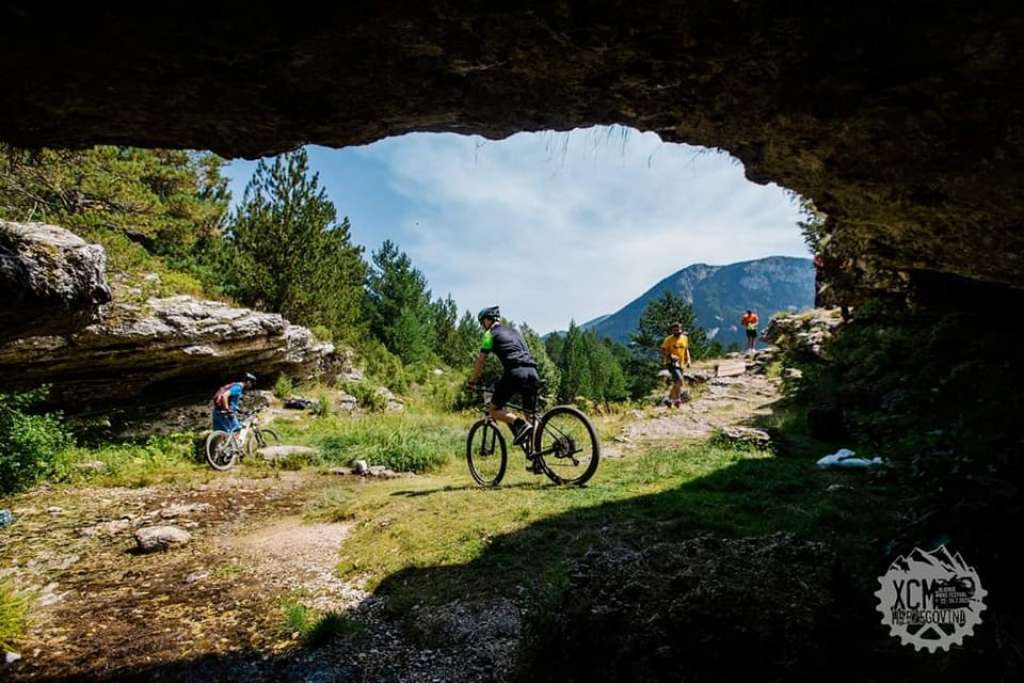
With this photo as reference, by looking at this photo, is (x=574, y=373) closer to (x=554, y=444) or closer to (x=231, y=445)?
(x=231, y=445)

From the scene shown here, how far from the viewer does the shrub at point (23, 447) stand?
28.2ft

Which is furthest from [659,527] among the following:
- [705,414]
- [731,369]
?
[731,369]

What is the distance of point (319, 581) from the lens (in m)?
4.89

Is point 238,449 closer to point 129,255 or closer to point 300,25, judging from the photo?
point 129,255

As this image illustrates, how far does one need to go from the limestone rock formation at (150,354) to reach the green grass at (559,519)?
7.71 m

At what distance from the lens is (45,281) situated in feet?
17.5

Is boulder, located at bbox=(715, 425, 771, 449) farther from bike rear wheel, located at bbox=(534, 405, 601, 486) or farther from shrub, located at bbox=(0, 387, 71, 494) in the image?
shrub, located at bbox=(0, 387, 71, 494)

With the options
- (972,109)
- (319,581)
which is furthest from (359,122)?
(319,581)

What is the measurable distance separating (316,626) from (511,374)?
404 cm

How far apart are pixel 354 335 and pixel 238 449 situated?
13.7m

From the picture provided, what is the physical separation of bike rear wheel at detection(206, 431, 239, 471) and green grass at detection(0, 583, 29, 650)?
7.13 metres

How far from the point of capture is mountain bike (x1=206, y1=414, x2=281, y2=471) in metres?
11.3

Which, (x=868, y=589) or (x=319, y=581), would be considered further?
(x=319, y=581)

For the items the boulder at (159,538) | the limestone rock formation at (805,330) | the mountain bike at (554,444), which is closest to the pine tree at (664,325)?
the limestone rock formation at (805,330)
